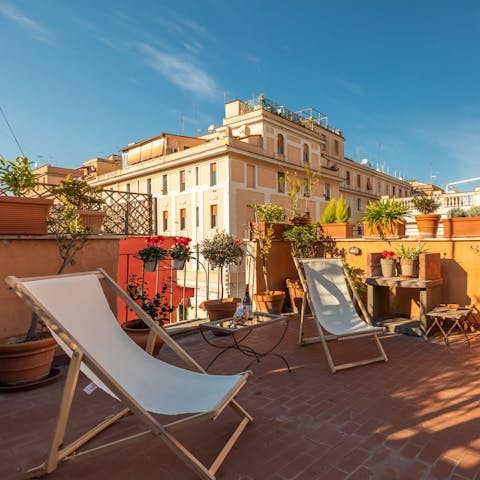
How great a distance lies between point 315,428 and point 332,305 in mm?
2108

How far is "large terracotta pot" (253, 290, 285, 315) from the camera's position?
6.23 meters

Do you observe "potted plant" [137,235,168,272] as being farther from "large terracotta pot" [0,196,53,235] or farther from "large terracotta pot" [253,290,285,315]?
"large terracotta pot" [253,290,285,315]

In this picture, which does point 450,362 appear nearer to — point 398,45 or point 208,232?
point 398,45

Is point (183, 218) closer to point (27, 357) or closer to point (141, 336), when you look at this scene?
point (141, 336)

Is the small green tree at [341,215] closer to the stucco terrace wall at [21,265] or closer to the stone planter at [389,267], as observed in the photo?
the stone planter at [389,267]

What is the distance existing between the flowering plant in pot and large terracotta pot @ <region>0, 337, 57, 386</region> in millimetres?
1910

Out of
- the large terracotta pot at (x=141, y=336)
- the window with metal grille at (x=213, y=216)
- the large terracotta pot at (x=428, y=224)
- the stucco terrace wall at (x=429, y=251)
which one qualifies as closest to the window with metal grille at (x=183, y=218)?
the window with metal grille at (x=213, y=216)

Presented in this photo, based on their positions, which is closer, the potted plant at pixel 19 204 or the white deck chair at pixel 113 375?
the white deck chair at pixel 113 375

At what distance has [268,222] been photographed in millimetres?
6645

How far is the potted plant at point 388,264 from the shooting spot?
5656 mm

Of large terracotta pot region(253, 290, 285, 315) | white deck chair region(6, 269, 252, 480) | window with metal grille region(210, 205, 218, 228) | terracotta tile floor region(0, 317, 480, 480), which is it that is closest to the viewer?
white deck chair region(6, 269, 252, 480)

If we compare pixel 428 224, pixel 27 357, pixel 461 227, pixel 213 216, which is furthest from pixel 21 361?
pixel 213 216

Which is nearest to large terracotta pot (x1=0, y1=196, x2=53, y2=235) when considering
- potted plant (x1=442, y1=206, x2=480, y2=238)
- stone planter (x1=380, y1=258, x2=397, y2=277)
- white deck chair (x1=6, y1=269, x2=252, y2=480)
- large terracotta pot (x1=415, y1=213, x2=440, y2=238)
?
white deck chair (x1=6, y1=269, x2=252, y2=480)

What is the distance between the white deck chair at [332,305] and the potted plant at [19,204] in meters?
3.01
